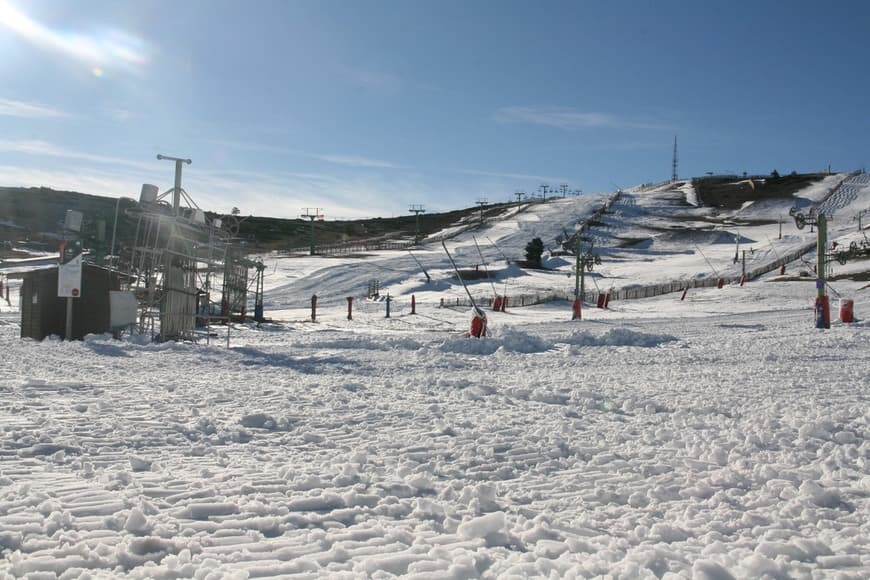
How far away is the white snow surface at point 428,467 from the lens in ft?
13.1

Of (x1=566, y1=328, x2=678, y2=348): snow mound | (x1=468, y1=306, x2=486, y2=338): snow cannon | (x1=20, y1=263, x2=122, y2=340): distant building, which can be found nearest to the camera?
(x1=20, y1=263, x2=122, y2=340): distant building

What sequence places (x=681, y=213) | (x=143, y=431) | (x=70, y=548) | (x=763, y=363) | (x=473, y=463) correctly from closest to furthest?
(x=70, y=548) → (x=473, y=463) → (x=143, y=431) → (x=763, y=363) → (x=681, y=213)

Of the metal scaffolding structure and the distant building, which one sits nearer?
the distant building

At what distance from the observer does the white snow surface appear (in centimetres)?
399

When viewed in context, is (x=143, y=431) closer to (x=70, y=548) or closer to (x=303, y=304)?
(x=70, y=548)

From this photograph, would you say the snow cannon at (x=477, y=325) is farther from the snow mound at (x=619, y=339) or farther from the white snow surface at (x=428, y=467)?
the white snow surface at (x=428, y=467)

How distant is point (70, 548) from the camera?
387 cm

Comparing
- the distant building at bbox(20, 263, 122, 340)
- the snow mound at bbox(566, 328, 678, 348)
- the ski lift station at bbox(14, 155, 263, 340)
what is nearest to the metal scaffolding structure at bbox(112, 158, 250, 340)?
the ski lift station at bbox(14, 155, 263, 340)

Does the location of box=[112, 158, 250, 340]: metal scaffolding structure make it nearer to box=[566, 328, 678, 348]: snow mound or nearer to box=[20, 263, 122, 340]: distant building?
box=[20, 263, 122, 340]: distant building

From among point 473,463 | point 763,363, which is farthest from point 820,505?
point 763,363

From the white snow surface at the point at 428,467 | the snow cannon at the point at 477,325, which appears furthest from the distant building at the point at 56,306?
the snow cannon at the point at 477,325

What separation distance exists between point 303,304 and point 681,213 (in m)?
76.5

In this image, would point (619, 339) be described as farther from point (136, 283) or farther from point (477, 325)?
point (136, 283)

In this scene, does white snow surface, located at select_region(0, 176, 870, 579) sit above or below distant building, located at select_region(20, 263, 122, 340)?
below
